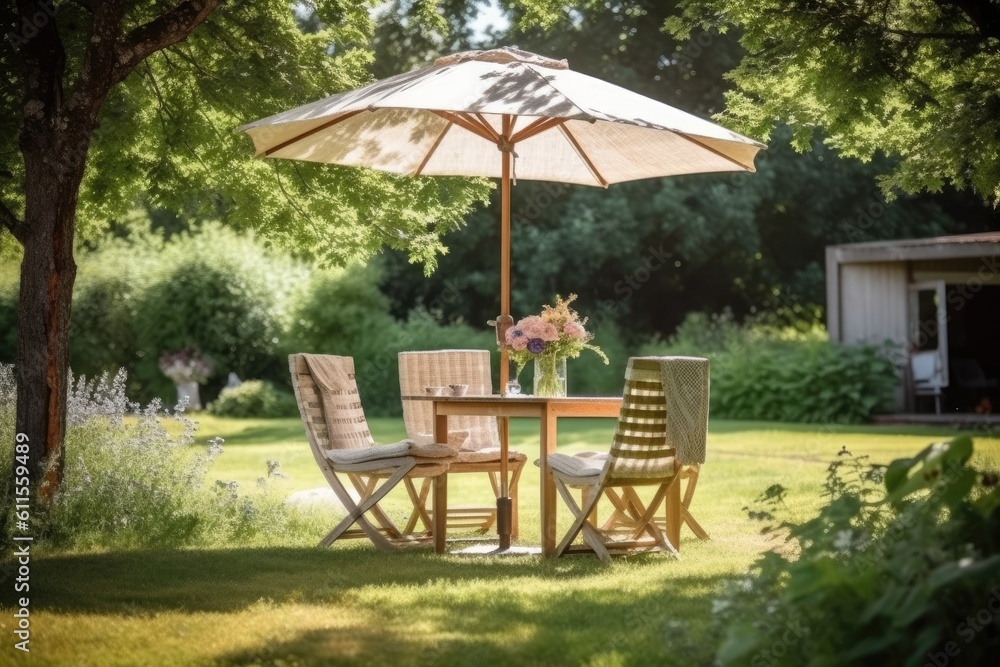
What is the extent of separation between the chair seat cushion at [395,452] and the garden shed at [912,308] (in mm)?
13352

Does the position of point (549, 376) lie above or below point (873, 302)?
below

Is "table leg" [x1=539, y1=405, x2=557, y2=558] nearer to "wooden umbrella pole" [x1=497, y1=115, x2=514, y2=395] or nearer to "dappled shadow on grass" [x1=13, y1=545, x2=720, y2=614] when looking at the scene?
"dappled shadow on grass" [x1=13, y1=545, x2=720, y2=614]

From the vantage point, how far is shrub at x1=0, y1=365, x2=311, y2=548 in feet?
23.3

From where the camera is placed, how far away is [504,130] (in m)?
7.68

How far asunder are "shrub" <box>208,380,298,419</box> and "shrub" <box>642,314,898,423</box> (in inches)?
273

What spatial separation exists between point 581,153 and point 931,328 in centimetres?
1334

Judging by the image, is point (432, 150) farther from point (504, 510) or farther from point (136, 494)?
point (136, 494)

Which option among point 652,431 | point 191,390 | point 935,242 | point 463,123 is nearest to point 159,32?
point 463,123

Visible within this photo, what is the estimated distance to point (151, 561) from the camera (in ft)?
21.1

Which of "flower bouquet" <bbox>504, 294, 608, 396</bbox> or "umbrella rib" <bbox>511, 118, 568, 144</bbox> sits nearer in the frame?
"flower bouquet" <bbox>504, 294, 608, 396</bbox>

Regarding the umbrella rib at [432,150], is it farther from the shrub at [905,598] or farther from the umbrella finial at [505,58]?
the shrub at [905,598]

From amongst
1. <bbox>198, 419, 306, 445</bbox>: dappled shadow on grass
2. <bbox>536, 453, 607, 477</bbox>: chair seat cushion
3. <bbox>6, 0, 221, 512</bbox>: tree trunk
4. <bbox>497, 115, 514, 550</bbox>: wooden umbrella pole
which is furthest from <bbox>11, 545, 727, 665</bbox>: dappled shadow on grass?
<bbox>198, 419, 306, 445</bbox>: dappled shadow on grass

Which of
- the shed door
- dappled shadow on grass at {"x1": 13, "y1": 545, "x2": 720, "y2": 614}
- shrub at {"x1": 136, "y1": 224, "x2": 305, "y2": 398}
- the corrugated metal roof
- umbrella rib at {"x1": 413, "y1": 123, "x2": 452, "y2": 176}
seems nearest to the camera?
Answer: dappled shadow on grass at {"x1": 13, "y1": 545, "x2": 720, "y2": 614}

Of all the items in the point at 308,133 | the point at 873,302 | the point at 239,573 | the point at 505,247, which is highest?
the point at 308,133
